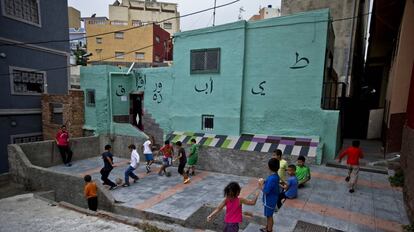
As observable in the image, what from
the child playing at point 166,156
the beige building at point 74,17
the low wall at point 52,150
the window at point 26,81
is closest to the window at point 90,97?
the low wall at point 52,150

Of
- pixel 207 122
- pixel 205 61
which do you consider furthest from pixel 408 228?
pixel 205 61

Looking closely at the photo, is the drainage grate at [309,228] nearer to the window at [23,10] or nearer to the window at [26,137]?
the window at [26,137]

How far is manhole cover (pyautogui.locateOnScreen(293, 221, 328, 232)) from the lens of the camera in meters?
4.64

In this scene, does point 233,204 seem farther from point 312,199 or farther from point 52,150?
point 52,150

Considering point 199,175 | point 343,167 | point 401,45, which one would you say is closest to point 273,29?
point 401,45

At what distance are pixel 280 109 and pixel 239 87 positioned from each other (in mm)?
1930

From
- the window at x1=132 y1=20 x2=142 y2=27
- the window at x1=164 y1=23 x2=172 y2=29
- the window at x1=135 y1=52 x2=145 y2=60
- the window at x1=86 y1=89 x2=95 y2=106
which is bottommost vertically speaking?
the window at x1=86 y1=89 x2=95 y2=106

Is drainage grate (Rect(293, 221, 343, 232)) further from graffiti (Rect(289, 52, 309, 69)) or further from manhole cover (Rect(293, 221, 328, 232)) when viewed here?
graffiti (Rect(289, 52, 309, 69))

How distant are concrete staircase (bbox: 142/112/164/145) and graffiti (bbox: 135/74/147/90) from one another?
169cm

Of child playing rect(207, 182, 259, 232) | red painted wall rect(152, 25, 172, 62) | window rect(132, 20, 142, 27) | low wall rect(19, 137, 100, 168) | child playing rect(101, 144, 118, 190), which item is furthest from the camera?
window rect(132, 20, 142, 27)

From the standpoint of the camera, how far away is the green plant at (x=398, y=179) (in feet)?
22.4

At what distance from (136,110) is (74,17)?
131 feet

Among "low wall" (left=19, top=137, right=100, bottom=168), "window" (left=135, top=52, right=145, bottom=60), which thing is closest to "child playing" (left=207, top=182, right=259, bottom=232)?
"low wall" (left=19, top=137, right=100, bottom=168)

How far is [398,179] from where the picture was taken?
693cm
